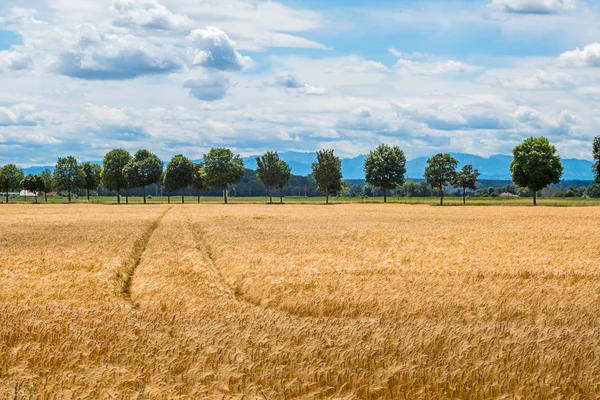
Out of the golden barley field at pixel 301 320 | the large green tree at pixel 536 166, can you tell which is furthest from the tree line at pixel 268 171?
the golden barley field at pixel 301 320

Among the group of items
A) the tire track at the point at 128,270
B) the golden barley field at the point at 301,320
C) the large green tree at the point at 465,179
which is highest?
the large green tree at the point at 465,179

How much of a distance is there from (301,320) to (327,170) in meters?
138

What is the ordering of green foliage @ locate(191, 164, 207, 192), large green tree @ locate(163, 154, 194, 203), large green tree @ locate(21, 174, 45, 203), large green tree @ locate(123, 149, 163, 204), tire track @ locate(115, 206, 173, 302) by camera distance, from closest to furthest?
tire track @ locate(115, 206, 173, 302) < large green tree @ locate(163, 154, 194, 203) < large green tree @ locate(123, 149, 163, 204) < green foliage @ locate(191, 164, 207, 192) < large green tree @ locate(21, 174, 45, 203)

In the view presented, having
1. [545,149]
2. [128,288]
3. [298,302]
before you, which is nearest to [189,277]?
[128,288]

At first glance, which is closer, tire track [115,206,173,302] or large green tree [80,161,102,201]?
tire track [115,206,173,302]

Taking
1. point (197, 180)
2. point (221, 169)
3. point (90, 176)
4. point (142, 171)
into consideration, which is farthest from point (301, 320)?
point (90, 176)

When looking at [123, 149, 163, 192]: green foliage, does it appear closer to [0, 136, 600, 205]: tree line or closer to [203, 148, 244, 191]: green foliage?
[0, 136, 600, 205]: tree line

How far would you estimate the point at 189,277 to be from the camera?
2092 centimetres

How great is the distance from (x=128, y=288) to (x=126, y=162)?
14736 cm

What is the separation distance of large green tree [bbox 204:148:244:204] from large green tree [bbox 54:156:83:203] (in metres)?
38.1

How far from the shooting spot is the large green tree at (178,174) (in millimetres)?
152125

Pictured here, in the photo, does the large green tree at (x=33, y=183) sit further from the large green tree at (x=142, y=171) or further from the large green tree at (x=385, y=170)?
the large green tree at (x=385, y=170)

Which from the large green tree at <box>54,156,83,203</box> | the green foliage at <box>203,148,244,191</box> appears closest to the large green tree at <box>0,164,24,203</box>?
the large green tree at <box>54,156,83,203</box>

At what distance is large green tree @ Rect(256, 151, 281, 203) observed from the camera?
154m
